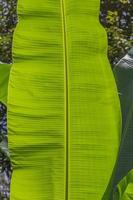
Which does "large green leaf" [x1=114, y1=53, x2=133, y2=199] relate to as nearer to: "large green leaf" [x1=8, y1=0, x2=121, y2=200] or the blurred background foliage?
"large green leaf" [x1=8, y1=0, x2=121, y2=200]

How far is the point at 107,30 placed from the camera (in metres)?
4.55

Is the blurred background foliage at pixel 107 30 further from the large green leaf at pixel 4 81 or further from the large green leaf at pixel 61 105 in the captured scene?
the large green leaf at pixel 61 105

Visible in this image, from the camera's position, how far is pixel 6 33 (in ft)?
15.8

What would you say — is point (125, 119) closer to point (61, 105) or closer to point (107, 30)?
point (61, 105)

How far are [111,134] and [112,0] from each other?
305cm

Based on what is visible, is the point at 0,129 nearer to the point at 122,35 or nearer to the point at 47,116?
the point at 122,35

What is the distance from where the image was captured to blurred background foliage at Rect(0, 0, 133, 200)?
177 inches

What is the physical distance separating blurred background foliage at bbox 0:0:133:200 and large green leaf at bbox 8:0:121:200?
2.53m

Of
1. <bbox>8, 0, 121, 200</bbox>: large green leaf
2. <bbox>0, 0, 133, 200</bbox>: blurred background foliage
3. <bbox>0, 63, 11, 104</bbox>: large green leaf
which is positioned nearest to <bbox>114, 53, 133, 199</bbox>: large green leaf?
<bbox>8, 0, 121, 200</bbox>: large green leaf

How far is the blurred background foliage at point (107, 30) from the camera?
14.8 feet

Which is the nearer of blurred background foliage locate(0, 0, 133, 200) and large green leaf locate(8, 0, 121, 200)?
large green leaf locate(8, 0, 121, 200)

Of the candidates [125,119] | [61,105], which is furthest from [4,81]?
[125,119]

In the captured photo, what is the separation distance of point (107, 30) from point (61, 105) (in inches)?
109

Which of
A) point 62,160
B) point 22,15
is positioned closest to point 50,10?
point 22,15
